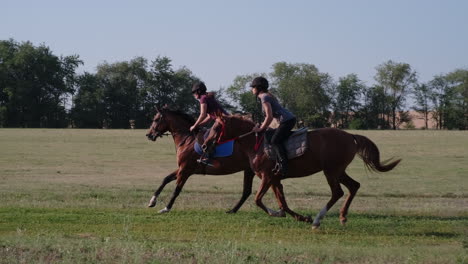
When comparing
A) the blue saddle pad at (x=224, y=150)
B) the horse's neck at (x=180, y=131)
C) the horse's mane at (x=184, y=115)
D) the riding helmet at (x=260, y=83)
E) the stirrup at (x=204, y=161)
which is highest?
the riding helmet at (x=260, y=83)

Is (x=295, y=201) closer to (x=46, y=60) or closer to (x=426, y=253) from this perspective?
(x=426, y=253)

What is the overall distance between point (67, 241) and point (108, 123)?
242 feet

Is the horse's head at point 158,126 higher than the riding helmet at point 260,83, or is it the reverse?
the riding helmet at point 260,83

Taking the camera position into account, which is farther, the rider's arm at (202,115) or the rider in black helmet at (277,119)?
the rider's arm at (202,115)

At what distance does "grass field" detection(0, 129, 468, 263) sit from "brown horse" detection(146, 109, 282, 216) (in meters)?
0.48

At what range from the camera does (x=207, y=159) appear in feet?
46.1

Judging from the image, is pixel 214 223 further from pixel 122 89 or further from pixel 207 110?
pixel 122 89

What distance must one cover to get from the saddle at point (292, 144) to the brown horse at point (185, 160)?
1.45 meters

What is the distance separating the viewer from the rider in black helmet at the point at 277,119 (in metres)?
12.4

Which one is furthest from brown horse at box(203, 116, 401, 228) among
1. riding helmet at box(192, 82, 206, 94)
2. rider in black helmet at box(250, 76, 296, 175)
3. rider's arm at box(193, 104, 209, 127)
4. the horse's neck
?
the horse's neck

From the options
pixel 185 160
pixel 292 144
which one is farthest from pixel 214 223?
pixel 185 160

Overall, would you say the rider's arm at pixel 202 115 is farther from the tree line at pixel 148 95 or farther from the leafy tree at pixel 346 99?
the leafy tree at pixel 346 99

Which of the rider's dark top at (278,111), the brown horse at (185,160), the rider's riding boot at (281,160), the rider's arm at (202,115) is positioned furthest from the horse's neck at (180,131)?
the rider's riding boot at (281,160)

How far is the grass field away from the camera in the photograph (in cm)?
899
